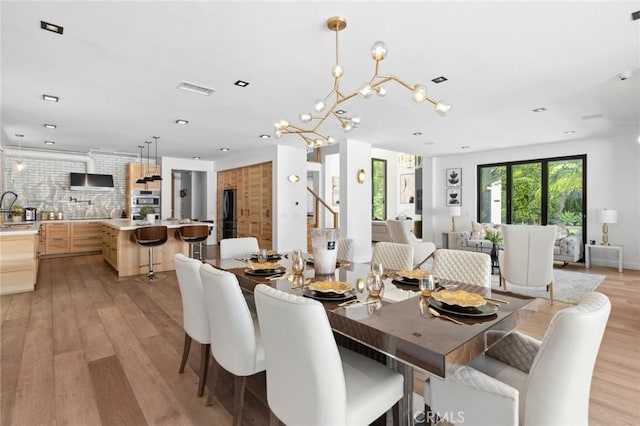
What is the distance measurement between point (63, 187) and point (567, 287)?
10519 mm

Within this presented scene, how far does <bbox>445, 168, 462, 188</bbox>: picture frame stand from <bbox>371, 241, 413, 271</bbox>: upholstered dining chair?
6.58 m

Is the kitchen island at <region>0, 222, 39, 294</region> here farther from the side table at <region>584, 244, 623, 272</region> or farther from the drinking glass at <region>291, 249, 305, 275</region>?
the side table at <region>584, 244, 623, 272</region>

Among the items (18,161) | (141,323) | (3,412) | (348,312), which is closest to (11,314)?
(141,323)

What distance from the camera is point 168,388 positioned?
2.20m

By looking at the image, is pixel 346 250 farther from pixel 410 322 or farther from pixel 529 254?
pixel 529 254

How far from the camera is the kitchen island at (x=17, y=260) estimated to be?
14.2ft

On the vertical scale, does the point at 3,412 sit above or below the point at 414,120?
below

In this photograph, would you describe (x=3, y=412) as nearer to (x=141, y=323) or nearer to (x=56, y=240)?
(x=141, y=323)

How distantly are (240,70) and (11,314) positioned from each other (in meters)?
3.66

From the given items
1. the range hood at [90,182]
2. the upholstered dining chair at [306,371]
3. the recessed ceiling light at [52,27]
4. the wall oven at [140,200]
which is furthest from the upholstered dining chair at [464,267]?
the range hood at [90,182]

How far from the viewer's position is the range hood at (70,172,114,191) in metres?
7.81

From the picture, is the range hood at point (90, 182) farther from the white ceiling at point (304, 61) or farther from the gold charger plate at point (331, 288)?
the gold charger plate at point (331, 288)

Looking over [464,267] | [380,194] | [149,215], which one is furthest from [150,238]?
[380,194]

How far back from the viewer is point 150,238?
16.7ft
